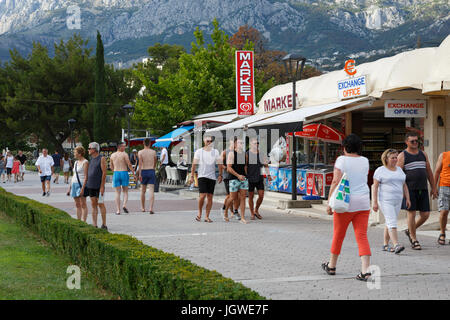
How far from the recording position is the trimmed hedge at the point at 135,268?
426 cm

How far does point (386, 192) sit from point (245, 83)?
15655 millimetres

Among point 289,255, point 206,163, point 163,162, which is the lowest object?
point 289,255

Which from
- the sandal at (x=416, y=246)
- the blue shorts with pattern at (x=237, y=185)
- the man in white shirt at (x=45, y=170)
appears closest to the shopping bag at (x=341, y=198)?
the sandal at (x=416, y=246)

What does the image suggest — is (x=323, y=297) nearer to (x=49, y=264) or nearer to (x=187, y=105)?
(x=49, y=264)

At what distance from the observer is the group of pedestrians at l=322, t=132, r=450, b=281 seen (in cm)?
659

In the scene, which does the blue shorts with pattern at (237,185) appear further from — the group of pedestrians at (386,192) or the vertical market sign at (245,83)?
the vertical market sign at (245,83)

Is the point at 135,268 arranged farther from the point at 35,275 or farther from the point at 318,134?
the point at 318,134

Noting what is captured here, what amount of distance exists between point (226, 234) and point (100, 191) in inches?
102

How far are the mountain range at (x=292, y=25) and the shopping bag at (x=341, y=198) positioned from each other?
5051 inches

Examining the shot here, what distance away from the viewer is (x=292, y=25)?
16025 cm

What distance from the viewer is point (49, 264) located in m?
7.49

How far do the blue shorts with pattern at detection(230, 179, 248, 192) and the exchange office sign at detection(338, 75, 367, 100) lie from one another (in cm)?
424

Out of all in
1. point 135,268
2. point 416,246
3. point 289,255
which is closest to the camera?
point 135,268

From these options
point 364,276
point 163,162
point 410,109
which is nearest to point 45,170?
point 163,162
